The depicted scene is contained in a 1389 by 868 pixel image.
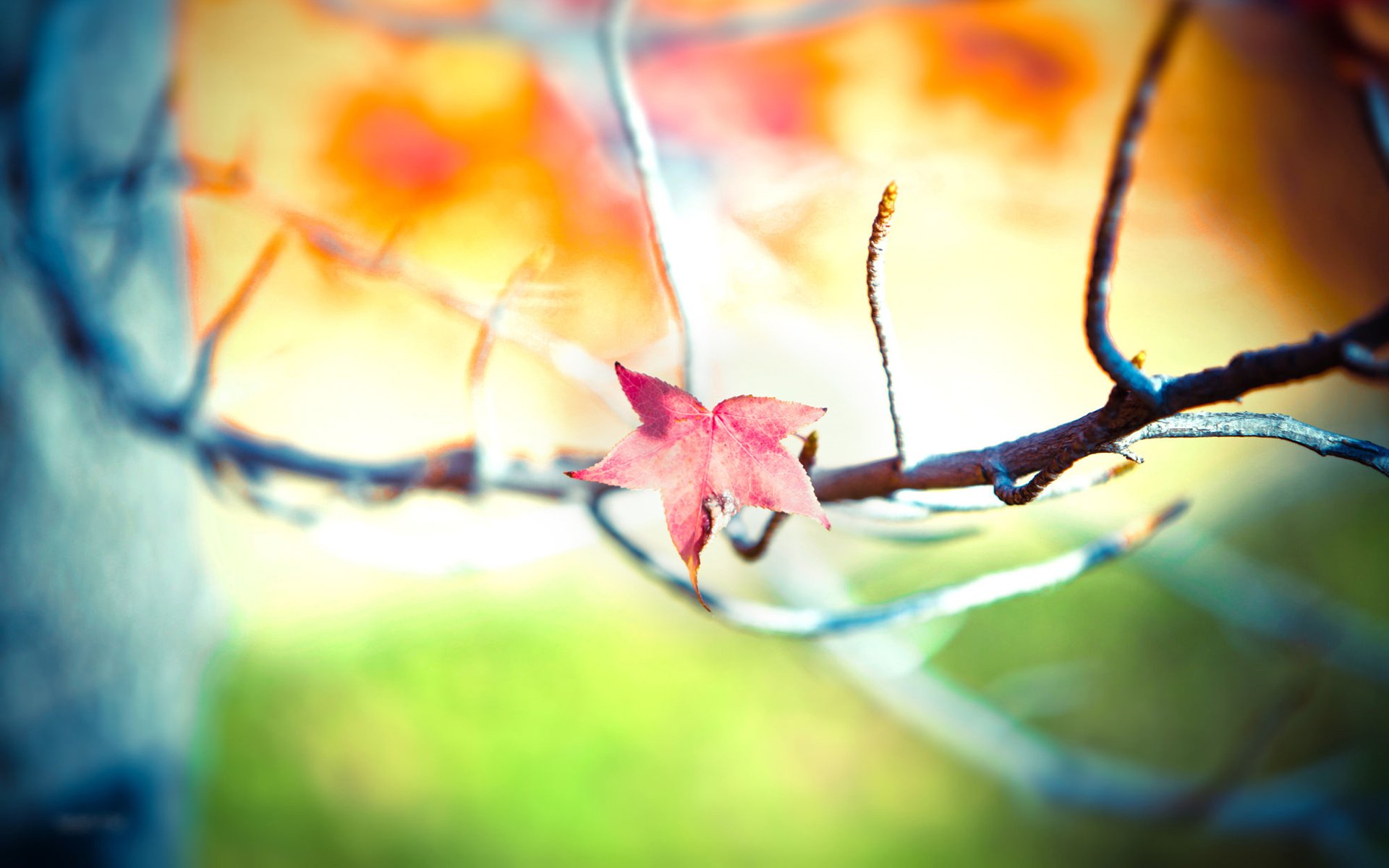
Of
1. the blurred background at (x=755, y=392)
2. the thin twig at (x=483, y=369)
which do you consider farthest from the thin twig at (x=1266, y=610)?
the thin twig at (x=483, y=369)

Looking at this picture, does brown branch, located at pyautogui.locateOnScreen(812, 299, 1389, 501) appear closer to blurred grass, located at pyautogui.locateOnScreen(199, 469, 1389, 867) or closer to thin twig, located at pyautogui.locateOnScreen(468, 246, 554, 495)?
thin twig, located at pyautogui.locateOnScreen(468, 246, 554, 495)

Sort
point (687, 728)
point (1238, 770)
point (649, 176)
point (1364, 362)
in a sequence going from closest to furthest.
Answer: point (1364, 362) < point (649, 176) < point (1238, 770) < point (687, 728)

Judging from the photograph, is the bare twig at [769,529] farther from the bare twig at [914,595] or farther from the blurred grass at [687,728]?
the blurred grass at [687,728]

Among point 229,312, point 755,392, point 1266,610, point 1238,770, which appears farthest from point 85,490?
point 1266,610

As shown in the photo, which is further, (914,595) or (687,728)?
(687,728)

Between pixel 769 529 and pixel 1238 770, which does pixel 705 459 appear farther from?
pixel 1238 770

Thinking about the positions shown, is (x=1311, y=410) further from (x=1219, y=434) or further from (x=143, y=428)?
(x=143, y=428)
